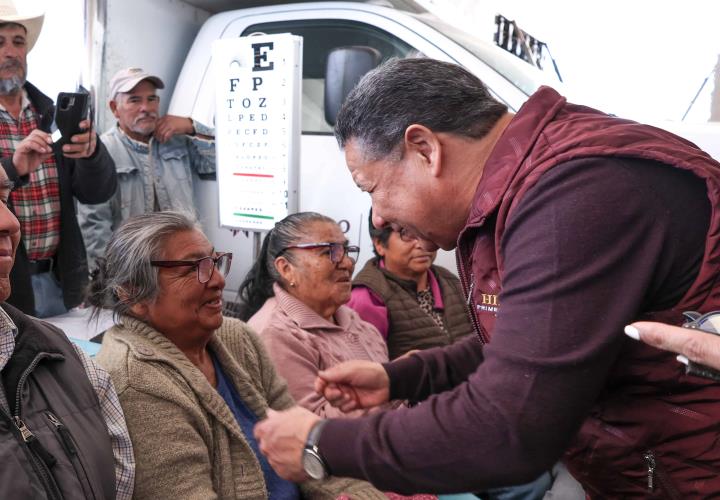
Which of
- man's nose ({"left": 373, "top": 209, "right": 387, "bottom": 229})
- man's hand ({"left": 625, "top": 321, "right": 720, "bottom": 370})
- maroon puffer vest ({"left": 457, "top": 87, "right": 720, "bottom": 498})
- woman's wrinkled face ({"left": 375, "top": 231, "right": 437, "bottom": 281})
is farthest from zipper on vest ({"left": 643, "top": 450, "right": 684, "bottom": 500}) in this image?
woman's wrinkled face ({"left": 375, "top": 231, "right": 437, "bottom": 281})

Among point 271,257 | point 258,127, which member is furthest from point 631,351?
point 258,127

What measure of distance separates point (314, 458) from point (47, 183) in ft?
9.30

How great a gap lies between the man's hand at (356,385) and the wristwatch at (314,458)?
45 cm

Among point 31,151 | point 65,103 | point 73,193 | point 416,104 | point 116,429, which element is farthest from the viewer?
point 73,193

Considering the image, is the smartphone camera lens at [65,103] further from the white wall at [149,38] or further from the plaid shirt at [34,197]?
the white wall at [149,38]

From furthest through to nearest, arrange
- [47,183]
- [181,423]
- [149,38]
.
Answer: [149,38], [47,183], [181,423]

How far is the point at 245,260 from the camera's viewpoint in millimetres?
4344

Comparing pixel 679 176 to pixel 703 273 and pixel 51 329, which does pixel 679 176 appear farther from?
pixel 51 329

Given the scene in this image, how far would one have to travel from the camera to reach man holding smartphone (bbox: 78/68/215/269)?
13.5ft

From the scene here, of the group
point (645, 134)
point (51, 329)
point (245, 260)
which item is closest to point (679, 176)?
point (645, 134)

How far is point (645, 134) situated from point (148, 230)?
1.55 meters

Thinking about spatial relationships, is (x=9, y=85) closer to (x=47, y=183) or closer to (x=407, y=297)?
(x=47, y=183)

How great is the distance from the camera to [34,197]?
3.49 meters

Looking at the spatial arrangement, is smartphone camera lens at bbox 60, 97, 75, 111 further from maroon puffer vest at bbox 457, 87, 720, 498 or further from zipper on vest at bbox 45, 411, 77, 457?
maroon puffer vest at bbox 457, 87, 720, 498
